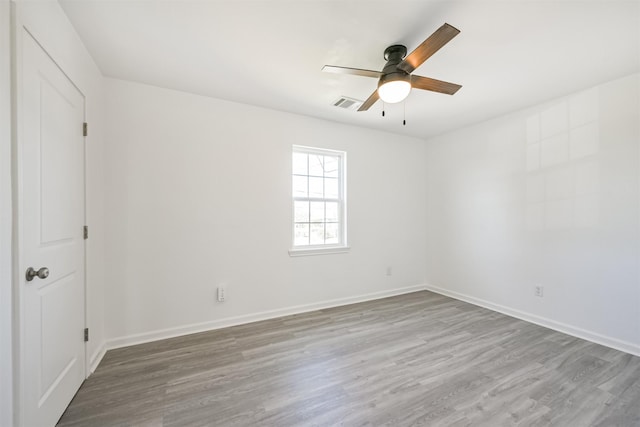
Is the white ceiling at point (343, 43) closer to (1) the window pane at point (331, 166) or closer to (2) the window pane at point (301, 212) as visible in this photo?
(1) the window pane at point (331, 166)

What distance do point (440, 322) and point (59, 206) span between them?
3.62m

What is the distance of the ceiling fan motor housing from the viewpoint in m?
1.87

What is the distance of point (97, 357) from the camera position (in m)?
2.17

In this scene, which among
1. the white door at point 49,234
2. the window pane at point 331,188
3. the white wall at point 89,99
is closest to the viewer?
the white door at point 49,234

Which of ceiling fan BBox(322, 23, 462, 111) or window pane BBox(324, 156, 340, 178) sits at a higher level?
ceiling fan BBox(322, 23, 462, 111)

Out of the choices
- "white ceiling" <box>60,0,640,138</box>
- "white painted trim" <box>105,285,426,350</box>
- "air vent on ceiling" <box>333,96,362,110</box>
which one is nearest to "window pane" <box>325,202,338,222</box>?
"white painted trim" <box>105,285,426,350</box>

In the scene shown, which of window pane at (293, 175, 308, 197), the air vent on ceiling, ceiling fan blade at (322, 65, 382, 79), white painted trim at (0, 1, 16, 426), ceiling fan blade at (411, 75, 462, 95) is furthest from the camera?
window pane at (293, 175, 308, 197)

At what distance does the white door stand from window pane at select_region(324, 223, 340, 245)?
8.48ft

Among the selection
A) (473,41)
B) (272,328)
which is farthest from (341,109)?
(272,328)

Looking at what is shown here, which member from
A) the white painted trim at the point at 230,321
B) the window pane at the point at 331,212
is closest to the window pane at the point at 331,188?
the window pane at the point at 331,212

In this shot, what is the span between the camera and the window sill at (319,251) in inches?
130

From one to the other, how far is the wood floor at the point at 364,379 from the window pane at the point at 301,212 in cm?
132

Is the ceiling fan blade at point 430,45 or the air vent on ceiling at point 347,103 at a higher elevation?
the air vent on ceiling at point 347,103

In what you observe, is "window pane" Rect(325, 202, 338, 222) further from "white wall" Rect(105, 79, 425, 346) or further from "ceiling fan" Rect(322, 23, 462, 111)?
"ceiling fan" Rect(322, 23, 462, 111)
